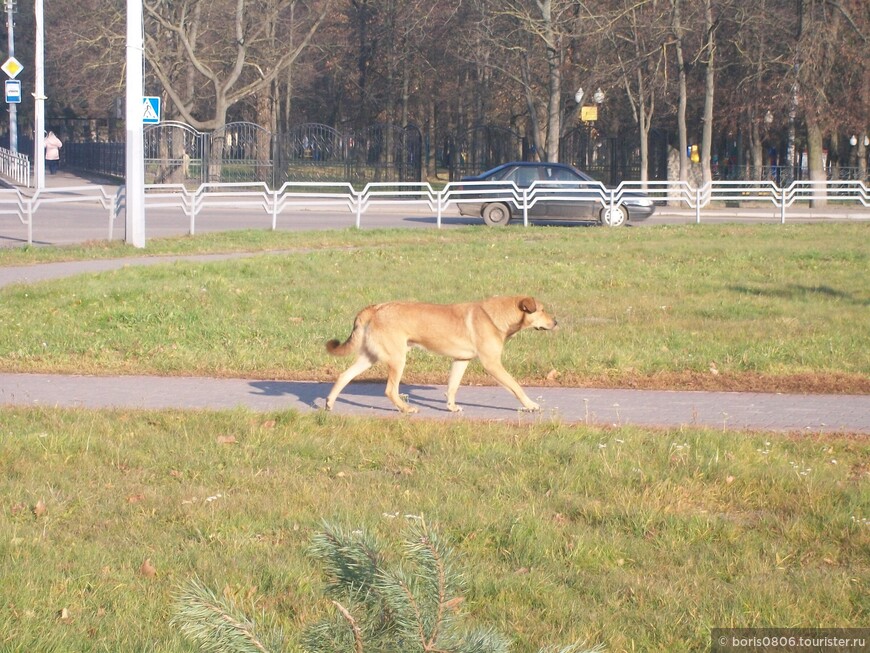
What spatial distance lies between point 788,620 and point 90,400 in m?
6.54

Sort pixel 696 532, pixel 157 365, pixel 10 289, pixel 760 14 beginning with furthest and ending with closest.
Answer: pixel 760 14 < pixel 10 289 < pixel 157 365 < pixel 696 532

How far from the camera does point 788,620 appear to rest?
4.59 m

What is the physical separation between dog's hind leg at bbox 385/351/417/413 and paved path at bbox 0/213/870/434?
0.52 feet

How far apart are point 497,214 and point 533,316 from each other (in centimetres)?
2003

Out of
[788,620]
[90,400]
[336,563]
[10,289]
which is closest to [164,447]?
[90,400]

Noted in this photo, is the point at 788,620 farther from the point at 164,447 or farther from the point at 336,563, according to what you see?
the point at 164,447

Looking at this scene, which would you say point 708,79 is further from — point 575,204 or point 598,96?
point 575,204

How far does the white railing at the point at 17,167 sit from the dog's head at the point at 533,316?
41633 mm

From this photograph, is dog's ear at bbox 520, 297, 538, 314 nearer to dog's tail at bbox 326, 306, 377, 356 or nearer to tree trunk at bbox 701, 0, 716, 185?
dog's tail at bbox 326, 306, 377, 356

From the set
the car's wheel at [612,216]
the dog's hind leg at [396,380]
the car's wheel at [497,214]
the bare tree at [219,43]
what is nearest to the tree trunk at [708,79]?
the car's wheel at [612,216]

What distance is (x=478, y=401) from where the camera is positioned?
9.47 metres

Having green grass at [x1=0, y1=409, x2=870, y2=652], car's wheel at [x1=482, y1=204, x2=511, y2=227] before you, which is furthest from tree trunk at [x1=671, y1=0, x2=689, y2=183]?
green grass at [x1=0, y1=409, x2=870, y2=652]

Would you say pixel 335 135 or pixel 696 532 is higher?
pixel 335 135

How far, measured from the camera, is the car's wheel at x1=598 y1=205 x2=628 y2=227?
28.3 meters
